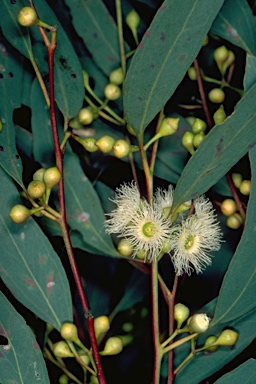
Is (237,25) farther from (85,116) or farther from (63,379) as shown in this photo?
(63,379)

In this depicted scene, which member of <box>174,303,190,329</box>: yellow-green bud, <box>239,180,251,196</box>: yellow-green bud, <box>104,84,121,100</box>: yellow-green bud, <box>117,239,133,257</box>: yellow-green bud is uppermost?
<box>104,84,121,100</box>: yellow-green bud

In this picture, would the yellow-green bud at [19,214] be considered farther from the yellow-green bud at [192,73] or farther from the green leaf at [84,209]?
A: the yellow-green bud at [192,73]

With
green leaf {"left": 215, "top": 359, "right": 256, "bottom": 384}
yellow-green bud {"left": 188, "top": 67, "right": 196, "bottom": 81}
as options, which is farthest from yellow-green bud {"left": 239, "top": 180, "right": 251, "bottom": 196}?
green leaf {"left": 215, "top": 359, "right": 256, "bottom": 384}

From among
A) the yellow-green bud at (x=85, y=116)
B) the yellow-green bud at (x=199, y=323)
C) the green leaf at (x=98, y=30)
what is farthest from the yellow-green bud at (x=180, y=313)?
the green leaf at (x=98, y=30)

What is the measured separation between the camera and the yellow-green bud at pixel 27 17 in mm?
1445

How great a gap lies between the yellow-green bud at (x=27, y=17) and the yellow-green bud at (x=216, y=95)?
49cm

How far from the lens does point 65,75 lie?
5.43ft

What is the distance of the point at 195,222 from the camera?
155 centimetres

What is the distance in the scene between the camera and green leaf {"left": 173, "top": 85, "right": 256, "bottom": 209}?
4.47 feet

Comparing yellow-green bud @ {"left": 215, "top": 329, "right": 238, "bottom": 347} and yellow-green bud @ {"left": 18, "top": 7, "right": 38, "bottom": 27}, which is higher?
yellow-green bud @ {"left": 18, "top": 7, "right": 38, "bottom": 27}

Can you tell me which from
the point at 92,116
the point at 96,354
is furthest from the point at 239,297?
the point at 92,116

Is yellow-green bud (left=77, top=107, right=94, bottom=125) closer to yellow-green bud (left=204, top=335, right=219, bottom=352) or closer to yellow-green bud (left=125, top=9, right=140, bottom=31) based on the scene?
yellow-green bud (left=125, top=9, right=140, bottom=31)

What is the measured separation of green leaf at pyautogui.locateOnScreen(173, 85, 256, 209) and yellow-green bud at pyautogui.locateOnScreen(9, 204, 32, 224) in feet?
1.05

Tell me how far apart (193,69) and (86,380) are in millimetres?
817
